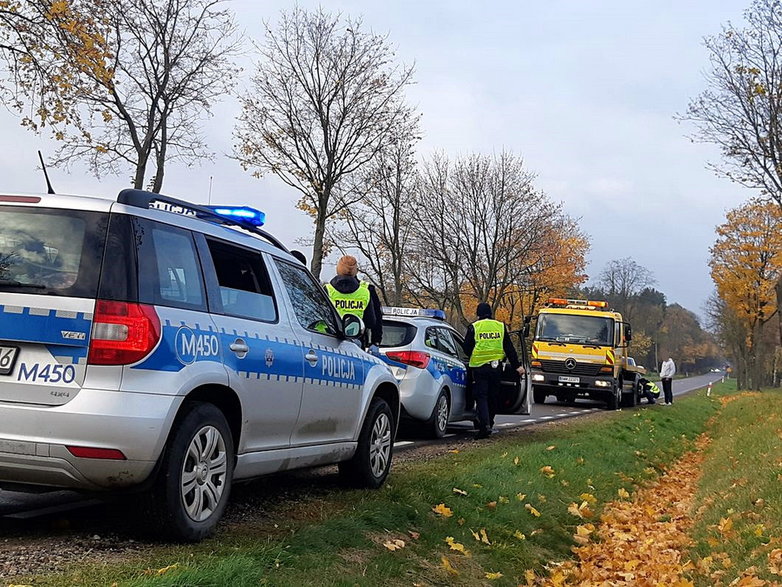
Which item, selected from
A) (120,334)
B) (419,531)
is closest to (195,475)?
(120,334)

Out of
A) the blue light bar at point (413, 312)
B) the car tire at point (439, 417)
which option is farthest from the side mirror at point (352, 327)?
the blue light bar at point (413, 312)

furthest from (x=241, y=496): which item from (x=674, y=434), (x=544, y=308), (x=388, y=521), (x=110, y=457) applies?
(x=544, y=308)

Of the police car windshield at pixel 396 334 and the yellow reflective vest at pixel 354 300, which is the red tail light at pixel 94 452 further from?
the police car windshield at pixel 396 334

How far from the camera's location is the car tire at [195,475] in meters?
4.45

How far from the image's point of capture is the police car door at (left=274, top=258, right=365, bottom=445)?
5934 millimetres

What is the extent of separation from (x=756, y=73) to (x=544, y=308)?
27.9 ft

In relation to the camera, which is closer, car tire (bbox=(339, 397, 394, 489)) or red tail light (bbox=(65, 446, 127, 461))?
red tail light (bbox=(65, 446, 127, 461))

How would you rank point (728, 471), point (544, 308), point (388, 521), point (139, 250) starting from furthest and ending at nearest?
point (544, 308)
point (728, 471)
point (388, 521)
point (139, 250)

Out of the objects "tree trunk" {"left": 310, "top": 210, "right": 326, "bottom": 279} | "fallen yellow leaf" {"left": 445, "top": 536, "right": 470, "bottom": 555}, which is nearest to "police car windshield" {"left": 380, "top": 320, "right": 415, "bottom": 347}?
"fallen yellow leaf" {"left": 445, "top": 536, "right": 470, "bottom": 555}

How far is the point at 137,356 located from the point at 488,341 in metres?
8.22

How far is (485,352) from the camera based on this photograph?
1207 cm

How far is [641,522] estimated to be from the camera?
848 centimetres

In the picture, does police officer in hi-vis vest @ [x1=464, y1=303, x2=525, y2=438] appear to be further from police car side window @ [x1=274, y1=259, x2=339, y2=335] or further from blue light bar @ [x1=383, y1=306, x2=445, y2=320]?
police car side window @ [x1=274, y1=259, x2=339, y2=335]

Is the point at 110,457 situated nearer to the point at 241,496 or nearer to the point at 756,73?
the point at 241,496
